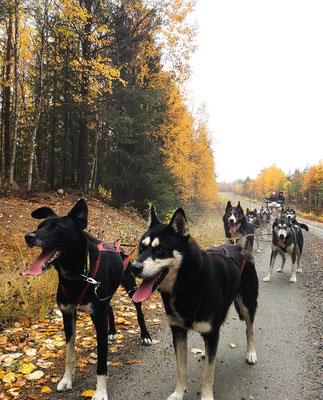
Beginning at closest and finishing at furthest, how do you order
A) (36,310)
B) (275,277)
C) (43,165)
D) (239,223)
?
(36,310)
(275,277)
(239,223)
(43,165)

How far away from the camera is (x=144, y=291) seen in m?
2.26

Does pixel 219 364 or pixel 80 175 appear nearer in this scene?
pixel 219 364

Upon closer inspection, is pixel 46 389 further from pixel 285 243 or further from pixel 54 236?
pixel 285 243

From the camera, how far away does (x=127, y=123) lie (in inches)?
456

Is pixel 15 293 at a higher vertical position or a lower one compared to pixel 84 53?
lower

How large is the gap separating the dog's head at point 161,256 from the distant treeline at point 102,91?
9.26 m

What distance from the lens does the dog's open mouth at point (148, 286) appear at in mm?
2222

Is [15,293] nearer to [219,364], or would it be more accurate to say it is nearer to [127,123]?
[219,364]

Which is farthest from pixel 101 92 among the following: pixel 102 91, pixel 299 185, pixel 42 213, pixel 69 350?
pixel 299 185

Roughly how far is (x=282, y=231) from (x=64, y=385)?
590 centimetres

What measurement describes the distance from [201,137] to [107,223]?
16295 millimetres

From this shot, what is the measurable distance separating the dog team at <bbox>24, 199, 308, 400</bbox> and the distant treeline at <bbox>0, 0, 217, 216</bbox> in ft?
28.7

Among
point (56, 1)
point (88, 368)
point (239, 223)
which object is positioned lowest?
point (88, 368)

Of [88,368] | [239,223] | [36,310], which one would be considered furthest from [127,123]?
[88,368]
